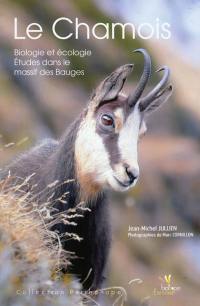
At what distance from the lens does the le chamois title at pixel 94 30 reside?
6.86m

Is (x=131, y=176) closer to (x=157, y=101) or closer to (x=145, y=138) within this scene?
(x=157, y=101)

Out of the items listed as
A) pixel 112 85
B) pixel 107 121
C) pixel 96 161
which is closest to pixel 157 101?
pixel 112 85

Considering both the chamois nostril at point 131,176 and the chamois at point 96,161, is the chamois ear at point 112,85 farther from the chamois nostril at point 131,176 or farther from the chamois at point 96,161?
the chamois nostril at point 131,176

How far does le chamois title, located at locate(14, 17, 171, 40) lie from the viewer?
6863 mm

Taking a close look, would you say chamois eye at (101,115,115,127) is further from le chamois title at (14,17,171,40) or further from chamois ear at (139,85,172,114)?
le chamois title at (14,17,171,40)

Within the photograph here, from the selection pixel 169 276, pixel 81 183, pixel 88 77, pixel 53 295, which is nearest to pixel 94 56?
pixel 88 77

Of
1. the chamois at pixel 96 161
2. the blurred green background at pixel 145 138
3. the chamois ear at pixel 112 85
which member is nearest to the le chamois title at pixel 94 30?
the blurred green background at pixel 145 138

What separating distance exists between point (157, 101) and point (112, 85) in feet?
1.65

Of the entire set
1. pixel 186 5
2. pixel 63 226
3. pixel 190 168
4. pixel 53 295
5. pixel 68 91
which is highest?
pixel 186 5

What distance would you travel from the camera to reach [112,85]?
6.25 metres

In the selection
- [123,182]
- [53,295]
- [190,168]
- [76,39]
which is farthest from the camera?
[190,168]

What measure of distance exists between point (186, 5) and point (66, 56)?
1.30 metres

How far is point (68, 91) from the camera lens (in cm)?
717

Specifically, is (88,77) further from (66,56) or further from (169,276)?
(169,276)
